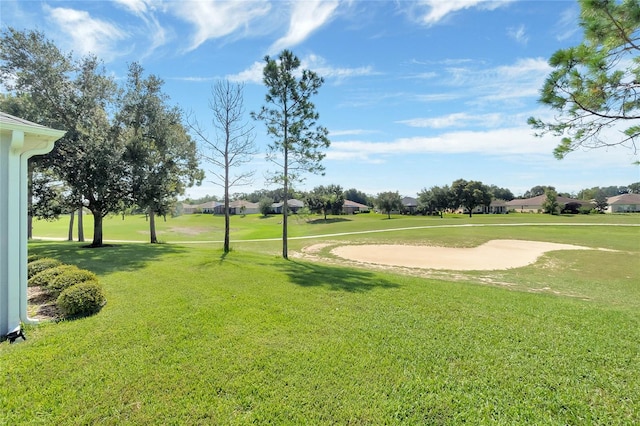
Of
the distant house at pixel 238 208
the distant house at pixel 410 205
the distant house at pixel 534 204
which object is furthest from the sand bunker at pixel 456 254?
the distant house at pixel 534 204

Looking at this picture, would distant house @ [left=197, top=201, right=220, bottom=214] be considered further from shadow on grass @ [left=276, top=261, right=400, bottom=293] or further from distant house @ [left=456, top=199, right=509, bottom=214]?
shadow on grass @ [left=276, top=261, right=400, bottom=293]

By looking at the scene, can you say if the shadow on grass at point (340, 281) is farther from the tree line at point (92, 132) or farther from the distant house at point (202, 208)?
the distant house at point (202, 208)

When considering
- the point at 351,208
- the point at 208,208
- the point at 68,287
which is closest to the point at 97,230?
the point at 68,287

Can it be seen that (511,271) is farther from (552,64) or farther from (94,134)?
(94,134)

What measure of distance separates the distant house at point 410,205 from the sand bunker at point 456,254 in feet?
169

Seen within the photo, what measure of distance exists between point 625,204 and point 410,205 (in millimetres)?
47932

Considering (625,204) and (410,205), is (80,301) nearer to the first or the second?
(410,205)

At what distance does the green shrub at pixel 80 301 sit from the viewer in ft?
17.6

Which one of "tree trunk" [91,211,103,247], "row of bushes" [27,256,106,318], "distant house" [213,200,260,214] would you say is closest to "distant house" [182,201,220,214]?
"distant house" [213,200,260,214]

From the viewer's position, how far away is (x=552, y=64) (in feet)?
16.4

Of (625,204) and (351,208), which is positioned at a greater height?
(625,204)

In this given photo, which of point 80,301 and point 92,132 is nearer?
point 80,301

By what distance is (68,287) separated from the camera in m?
6.14

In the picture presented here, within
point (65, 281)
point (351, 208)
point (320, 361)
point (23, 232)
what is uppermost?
point (351, 208)
